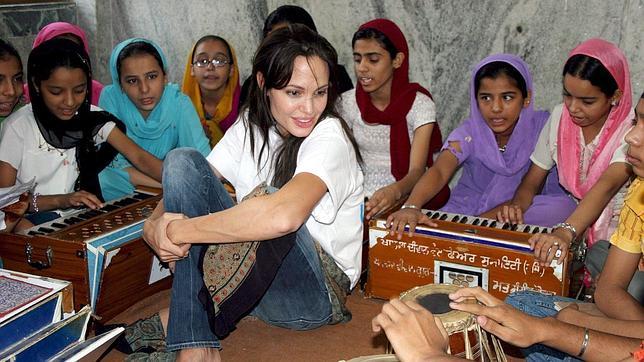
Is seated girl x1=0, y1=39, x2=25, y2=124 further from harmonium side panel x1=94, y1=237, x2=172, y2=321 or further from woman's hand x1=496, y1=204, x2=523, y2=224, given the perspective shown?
woman's hand x1=496, y1=204, x2=523, y2=224

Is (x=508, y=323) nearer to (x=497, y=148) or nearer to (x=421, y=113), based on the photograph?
(x=497, y=148)

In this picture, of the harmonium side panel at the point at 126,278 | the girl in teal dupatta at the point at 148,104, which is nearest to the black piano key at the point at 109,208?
the harmonium side panel at the point at 126,278

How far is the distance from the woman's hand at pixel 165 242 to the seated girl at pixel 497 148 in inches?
50.2

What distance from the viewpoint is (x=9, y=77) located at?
3.67m

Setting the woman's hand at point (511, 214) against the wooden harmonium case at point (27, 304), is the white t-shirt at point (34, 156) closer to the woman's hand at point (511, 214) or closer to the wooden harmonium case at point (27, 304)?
the wooden harmonium case at point (27, 304)

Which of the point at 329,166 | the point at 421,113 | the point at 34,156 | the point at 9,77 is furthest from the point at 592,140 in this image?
the point at 9,77

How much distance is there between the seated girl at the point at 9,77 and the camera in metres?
3.65

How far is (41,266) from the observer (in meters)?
3.00

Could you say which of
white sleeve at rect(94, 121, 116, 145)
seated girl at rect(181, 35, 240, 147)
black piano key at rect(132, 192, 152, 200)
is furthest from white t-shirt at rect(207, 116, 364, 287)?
seated girl at rect(181, 35, 240, 147)

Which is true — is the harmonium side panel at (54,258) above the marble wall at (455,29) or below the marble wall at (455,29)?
below

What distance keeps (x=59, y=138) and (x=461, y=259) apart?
2078mm

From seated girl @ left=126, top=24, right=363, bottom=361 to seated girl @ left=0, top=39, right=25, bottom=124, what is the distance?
1.44 meters

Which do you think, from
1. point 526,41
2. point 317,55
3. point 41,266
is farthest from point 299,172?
point 526,41

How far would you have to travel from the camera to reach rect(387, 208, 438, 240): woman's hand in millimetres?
3088
